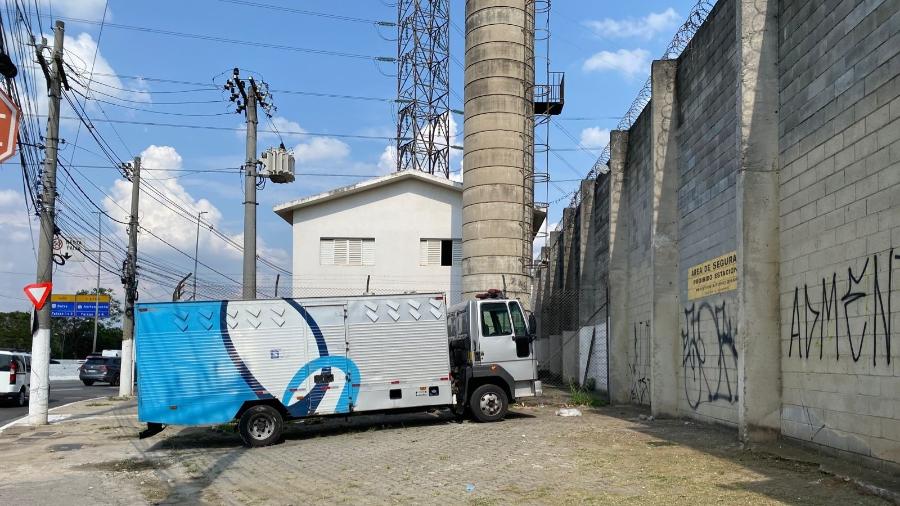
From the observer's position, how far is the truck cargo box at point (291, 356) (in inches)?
540

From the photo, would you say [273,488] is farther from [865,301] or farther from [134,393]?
[134,393]

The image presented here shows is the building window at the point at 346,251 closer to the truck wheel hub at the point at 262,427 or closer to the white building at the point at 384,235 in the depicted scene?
the white building at the point at 384,235

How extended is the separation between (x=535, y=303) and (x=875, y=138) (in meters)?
31.6

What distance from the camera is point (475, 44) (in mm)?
28469

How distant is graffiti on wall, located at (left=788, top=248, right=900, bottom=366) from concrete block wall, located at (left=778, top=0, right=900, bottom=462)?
0.01m

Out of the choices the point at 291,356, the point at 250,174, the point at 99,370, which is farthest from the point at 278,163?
the point at 99,370

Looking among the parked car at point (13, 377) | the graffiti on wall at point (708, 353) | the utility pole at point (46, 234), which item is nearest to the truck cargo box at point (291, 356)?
the graffiti on wall at point (708, 353)

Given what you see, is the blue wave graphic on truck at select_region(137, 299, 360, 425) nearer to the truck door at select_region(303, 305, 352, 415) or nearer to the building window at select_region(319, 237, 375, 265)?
the truck door at select_region(303, 305, 352, 415)

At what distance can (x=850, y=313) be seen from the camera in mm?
9305

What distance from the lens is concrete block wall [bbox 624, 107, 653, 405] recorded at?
18.8 m

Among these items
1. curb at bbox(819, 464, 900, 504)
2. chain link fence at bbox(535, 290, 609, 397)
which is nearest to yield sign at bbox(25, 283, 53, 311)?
chain link fence at bbox(535, 290, 609, 397)

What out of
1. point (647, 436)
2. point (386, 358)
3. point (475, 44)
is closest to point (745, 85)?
point (647, 436)

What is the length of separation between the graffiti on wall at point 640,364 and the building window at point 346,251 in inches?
589

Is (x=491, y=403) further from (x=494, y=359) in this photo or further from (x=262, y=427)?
A: (x=262, y=427)
